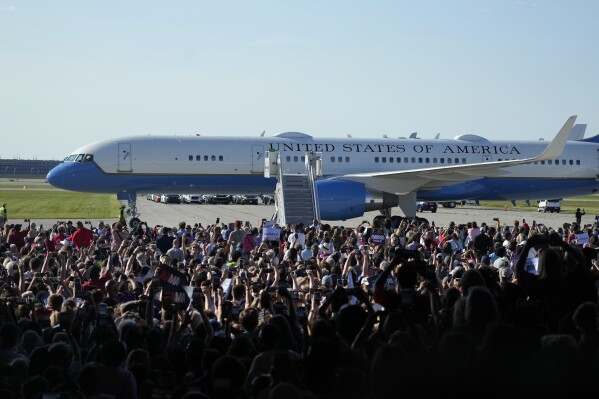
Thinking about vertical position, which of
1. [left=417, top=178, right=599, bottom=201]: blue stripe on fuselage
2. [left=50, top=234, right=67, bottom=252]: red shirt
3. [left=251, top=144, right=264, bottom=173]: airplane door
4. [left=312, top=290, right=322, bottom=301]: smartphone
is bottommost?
[left=50, top=234, right=67, bottom=252]: red shirt

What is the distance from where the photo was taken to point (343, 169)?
41.5m

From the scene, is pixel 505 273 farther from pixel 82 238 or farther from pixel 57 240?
pixel 57 240

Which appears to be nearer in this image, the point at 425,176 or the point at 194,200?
the point at 425,176

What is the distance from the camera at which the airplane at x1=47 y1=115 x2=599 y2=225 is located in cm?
3828

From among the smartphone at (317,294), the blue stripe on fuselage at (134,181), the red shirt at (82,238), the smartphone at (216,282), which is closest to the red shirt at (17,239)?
the red shirt at (82,238)

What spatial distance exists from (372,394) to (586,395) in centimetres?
120

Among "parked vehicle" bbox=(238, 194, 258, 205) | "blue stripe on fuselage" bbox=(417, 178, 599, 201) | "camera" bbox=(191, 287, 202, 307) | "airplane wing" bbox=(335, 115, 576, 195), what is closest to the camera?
"camera" bbox=(191, 287, 202, 307)

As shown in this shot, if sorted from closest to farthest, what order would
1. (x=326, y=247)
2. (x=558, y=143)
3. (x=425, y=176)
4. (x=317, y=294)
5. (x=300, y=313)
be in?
(x=300, y=313) → (x=317, y=294) → (x=326, y=247) → (x=558, y=143) → (x=425, y=176)

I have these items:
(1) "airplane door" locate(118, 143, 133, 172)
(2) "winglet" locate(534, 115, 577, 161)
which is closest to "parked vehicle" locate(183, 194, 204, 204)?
(1) "airplane door" locate(118, 143, 133, 172)

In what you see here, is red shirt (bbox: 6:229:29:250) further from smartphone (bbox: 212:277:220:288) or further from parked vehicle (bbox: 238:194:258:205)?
parked vehicle (bbox: 238:194:258:205)

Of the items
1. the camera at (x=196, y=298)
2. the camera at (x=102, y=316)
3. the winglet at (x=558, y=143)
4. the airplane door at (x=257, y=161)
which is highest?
the winglet at (x=558, y=143)

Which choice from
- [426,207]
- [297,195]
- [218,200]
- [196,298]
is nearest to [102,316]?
[196,298]

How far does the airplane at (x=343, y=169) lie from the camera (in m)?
38.3

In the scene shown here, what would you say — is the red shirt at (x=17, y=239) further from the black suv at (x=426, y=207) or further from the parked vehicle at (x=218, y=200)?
the parked vehicle at (x=218, y=200)
